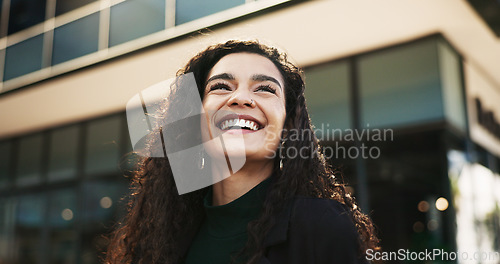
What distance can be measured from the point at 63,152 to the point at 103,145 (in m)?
1.23

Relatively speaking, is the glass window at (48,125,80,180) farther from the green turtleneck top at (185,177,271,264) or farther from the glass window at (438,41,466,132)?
the green turtleneck top at (185,177,271,264)

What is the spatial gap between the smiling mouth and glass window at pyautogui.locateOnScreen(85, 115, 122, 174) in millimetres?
6842

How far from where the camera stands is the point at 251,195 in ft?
5.61

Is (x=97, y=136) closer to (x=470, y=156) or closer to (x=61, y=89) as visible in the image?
(x=61, y=89)

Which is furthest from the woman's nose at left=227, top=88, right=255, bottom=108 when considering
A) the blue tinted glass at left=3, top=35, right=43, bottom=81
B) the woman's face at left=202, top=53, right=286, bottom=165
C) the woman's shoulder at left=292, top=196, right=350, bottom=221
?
the blue tinted glass at left=3, top=35, right=43, bottom=81

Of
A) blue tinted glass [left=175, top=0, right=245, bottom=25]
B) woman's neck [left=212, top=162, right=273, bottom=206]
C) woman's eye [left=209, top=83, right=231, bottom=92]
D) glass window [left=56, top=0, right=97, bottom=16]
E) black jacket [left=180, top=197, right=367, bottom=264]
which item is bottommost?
black jacket [left=180, top=197, right=367, bottom=264]

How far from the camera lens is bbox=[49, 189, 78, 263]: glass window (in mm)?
8719

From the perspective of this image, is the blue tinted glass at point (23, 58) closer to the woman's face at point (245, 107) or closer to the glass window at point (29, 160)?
the glass window at point (29, 160)

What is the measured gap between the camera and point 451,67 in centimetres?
596

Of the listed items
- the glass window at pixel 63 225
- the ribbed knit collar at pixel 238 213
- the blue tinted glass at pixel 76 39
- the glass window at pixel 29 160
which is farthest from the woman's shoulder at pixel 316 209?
the glass window at pixel 29 160

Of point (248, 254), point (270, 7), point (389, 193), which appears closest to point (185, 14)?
point (270, 7)

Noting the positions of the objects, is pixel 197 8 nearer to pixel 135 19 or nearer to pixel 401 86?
pixel 135 19

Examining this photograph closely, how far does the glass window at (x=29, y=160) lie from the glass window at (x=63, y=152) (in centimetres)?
43

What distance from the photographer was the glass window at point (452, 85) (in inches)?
223
